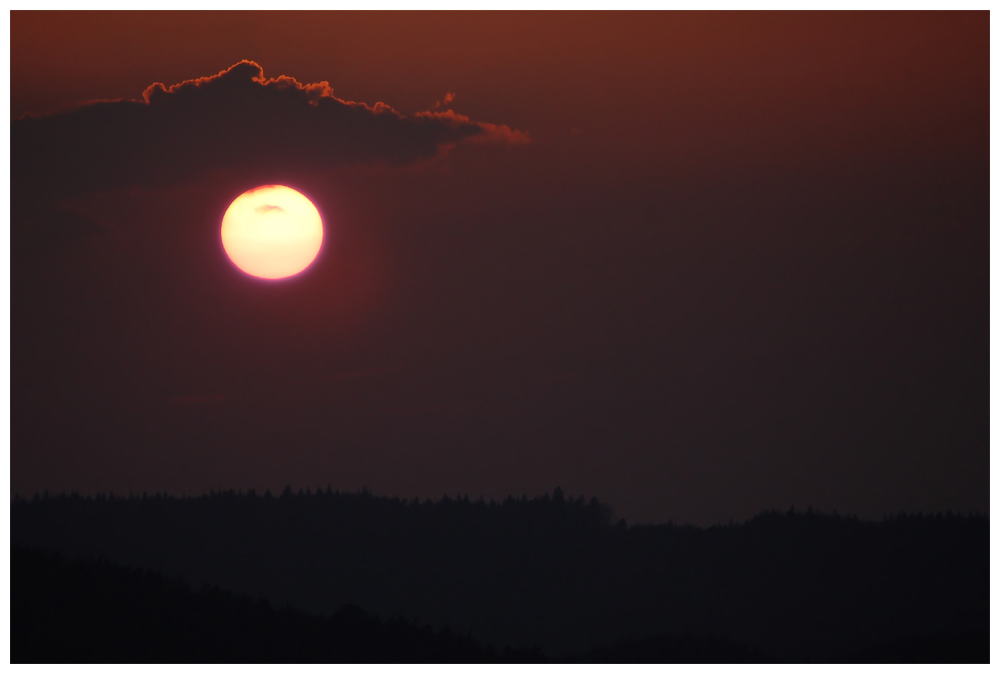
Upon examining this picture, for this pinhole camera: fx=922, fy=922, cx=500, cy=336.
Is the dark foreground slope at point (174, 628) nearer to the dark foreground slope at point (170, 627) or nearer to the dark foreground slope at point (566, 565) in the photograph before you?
the dark foreground slope at point (170, 627)

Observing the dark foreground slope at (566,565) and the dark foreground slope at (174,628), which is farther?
the dark foreground slope at (566,565)

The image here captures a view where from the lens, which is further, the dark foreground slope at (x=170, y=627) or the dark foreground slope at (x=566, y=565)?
the dark foreground slope at (x=566, y=565)

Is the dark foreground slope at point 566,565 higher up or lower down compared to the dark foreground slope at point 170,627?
higher up

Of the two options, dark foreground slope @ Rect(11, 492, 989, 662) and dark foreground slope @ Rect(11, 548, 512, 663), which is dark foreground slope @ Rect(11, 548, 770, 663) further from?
dark foreground slope @ Rect(11, 492, 989, 662)

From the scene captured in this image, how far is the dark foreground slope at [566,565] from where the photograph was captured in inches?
1734

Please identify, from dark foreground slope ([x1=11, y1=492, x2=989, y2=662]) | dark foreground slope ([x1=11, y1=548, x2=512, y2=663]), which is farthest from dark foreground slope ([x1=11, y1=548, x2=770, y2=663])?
dark foreground slope ([x1=11, y1=492, x2=989, y2=662])

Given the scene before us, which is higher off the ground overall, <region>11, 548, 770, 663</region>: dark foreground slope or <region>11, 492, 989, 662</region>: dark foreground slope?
<region>11, 492, 989, 662</region>: dark foreground slope

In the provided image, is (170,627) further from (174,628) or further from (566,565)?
(566,565)

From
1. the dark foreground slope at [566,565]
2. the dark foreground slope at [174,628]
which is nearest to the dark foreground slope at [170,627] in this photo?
the dark foreground slope at [174,628]

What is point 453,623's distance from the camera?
1832 inches

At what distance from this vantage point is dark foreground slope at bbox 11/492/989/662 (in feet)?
144

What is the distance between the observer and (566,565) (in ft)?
176

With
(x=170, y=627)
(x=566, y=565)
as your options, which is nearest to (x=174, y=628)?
(x=170, y=627)

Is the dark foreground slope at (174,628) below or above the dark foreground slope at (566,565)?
below
